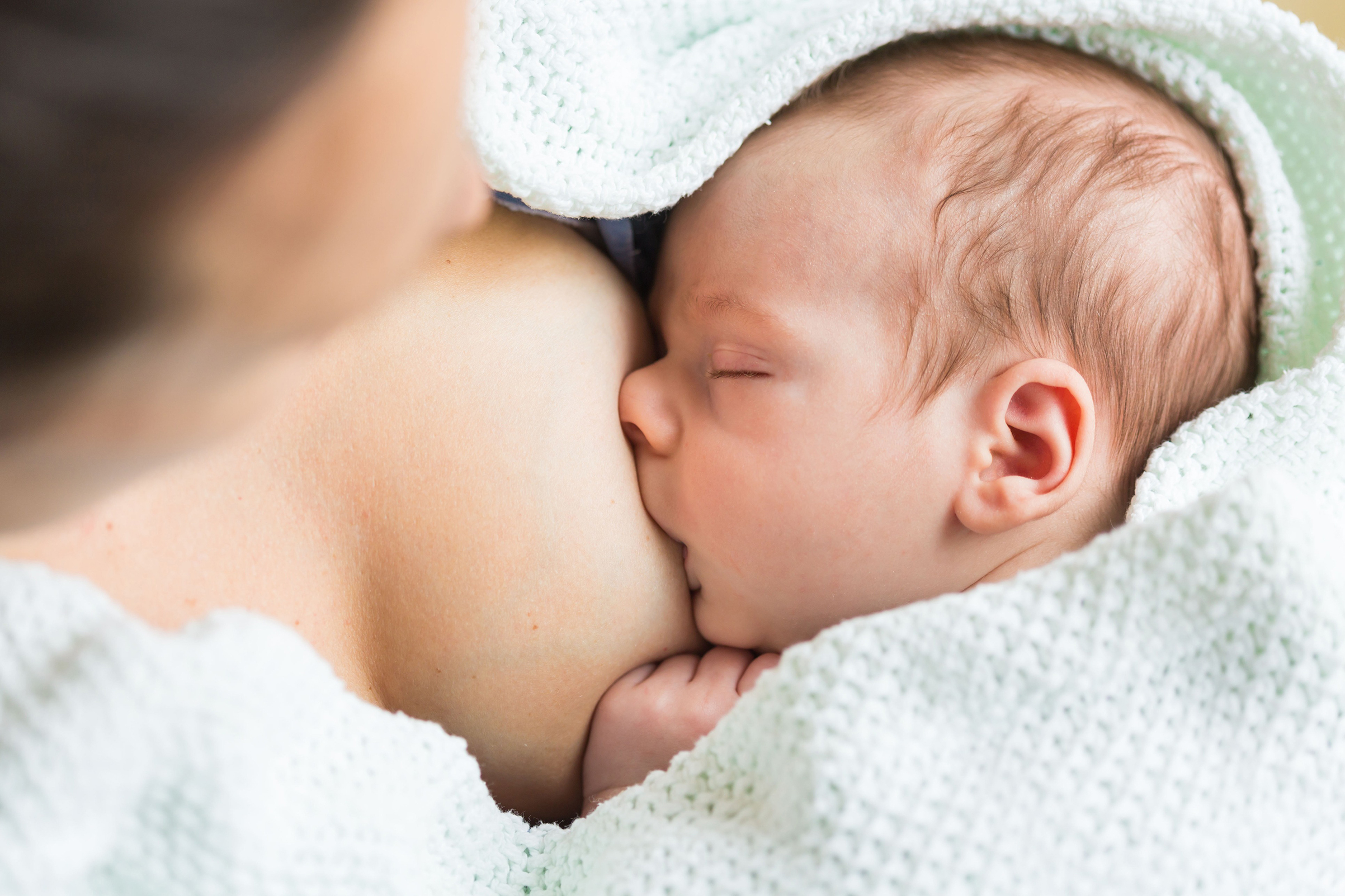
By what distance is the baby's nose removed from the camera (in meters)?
0.96

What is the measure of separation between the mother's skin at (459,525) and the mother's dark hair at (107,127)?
0.40 metres

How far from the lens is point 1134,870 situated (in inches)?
28.5

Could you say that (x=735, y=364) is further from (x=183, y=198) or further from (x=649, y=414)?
(x=183, y=198)

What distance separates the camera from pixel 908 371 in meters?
0.92

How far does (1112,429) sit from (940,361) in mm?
186

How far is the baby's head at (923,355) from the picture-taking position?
0.92m

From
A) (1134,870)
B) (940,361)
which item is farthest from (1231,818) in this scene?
(940,361)

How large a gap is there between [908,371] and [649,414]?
0.78 ft

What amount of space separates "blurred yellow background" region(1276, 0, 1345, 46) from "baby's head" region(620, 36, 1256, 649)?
79 cm

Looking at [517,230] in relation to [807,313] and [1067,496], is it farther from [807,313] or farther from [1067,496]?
[1067,496]

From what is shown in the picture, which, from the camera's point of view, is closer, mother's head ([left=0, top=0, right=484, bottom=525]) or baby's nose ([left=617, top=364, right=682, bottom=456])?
mother's head ([left=0, top=0, right=484, bottom=525])

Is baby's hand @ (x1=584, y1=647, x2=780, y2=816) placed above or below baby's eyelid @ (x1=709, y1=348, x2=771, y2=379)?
below

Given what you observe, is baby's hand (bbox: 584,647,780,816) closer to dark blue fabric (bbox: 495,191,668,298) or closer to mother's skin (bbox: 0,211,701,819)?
mother's skin (bbox: 0,211,701,819)

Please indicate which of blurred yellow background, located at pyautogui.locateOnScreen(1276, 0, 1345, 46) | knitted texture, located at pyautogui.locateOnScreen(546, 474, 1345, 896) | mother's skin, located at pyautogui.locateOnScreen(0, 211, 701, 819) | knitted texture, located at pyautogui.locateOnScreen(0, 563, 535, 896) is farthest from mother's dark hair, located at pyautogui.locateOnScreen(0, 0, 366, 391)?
blurred yellow background, located at pyautogui.locateOnScreen(1276, 0, 1345, 46)
